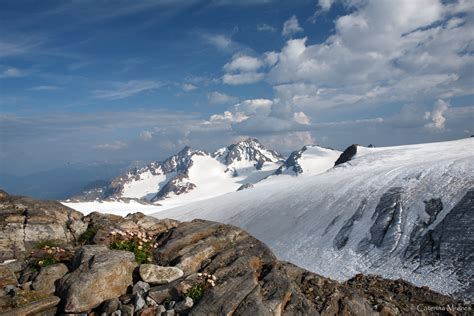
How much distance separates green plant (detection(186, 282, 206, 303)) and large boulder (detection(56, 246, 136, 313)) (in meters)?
2.80

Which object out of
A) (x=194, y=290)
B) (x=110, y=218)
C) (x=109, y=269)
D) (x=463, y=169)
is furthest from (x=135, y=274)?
(x=463, y=169)

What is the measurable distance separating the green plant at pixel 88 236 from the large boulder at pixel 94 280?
3573mm

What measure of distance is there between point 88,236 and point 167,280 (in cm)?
702

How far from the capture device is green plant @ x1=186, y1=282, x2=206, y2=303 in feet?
43.6

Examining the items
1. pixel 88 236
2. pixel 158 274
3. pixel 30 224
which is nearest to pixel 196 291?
pixel 158 274

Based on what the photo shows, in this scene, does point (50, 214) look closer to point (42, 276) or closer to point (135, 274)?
point (42, 276)

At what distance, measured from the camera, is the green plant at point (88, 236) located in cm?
1881

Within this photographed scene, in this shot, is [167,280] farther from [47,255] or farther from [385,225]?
[385,225]

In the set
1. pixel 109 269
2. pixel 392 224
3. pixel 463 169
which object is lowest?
pixel 392 224

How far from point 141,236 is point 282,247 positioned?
115 ft

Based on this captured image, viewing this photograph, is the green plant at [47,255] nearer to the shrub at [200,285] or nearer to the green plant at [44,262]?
the green plant at [44,262]

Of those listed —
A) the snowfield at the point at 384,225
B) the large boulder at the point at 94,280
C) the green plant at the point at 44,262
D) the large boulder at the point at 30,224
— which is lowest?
the snowfield at the point at 384,225

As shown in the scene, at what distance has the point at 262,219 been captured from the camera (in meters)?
64.3

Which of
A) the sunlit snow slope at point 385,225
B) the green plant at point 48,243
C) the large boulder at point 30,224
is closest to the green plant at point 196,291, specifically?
the green plant at point 48,243
